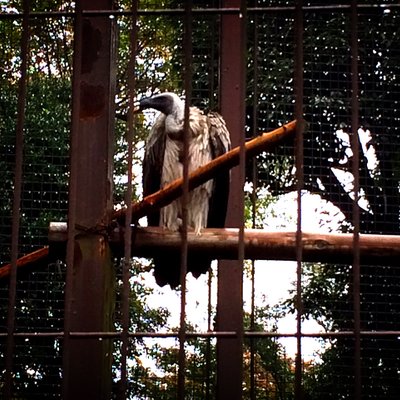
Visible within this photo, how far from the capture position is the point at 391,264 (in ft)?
10.9

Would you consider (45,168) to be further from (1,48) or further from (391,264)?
(391,264)

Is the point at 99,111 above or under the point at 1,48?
under

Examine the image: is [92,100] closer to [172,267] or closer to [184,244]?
[172,267]

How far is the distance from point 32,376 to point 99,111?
1.91 m

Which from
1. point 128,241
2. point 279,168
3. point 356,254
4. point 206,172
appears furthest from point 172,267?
point 356,254

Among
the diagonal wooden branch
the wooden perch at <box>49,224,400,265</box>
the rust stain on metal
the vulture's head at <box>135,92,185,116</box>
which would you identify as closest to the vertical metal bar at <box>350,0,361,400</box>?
the diagonal wooden branch

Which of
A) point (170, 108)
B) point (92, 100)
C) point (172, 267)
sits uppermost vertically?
point (170, 108)

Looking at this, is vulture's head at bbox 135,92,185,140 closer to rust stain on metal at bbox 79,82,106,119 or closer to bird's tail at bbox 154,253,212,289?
bird's tail at bbox 154,253,212,289

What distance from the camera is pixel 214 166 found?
2.84m

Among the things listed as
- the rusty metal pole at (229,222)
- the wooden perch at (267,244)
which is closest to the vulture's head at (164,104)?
the rusty metal pole at (229,222)

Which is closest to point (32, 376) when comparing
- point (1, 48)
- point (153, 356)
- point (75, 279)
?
point (153, 356)

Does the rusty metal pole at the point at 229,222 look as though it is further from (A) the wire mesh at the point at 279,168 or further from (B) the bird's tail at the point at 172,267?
(A) the wire mesh at the point at 279,168

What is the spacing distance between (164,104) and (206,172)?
173 cm

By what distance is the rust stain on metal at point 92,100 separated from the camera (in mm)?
3117
